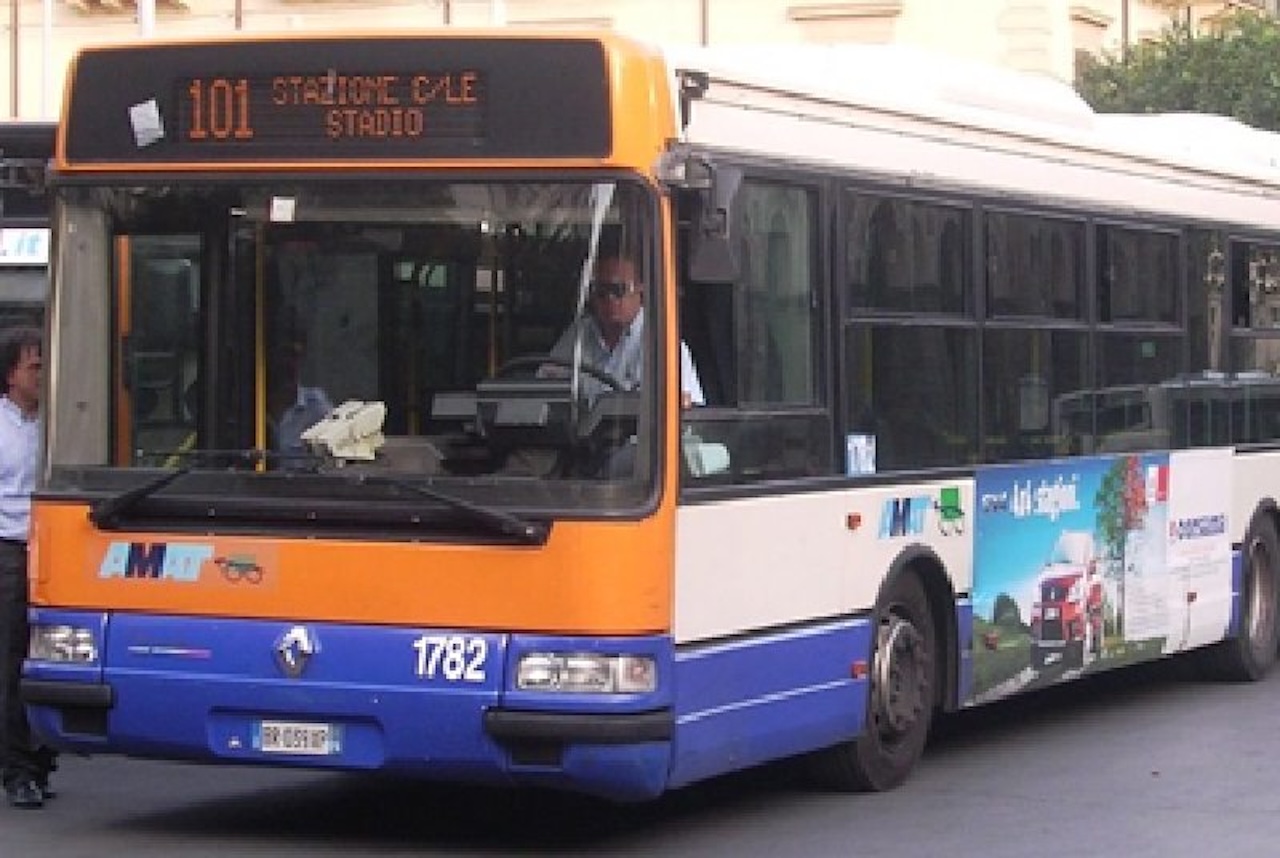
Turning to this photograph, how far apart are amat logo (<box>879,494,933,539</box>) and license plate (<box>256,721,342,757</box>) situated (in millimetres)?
2731

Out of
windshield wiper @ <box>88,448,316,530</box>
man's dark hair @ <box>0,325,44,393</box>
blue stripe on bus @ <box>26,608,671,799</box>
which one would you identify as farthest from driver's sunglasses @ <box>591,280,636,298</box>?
man's dark hair @ <box>0,325,44,393</box>

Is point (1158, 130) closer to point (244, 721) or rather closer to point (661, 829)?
point (661, 829)

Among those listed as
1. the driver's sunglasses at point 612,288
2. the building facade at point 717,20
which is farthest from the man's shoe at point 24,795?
the building facade at point 717,20

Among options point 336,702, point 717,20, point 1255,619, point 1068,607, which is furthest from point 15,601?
point 717,20

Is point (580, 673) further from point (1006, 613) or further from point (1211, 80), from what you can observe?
point (1211, 80)

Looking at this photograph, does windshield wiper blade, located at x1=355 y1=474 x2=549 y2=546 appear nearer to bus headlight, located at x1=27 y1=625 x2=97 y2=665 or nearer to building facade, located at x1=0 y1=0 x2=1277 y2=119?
bus headlight, located at x1=27 y1=625 x2=97 y2=665

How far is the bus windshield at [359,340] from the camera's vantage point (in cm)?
988

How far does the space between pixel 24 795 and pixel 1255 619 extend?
7.81 meters

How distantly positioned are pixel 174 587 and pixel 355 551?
738 mm

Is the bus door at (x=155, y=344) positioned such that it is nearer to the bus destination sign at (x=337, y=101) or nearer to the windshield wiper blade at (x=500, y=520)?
the bus destination sign at (x=337, y=101)

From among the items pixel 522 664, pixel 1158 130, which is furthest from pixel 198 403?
pixel 1158 130

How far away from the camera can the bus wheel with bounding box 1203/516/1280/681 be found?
16.5m

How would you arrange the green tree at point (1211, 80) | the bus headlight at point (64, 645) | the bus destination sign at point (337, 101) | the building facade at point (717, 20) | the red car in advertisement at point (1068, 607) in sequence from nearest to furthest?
the bus destination sign at point (337, 101)
the bus headlight at point (64, 645)
the red car in advertisement at point (1068, 607)
the green tree at point (1211, 80)
the building facade at point (717, 20)

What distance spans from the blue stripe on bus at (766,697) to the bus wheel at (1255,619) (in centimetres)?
543
